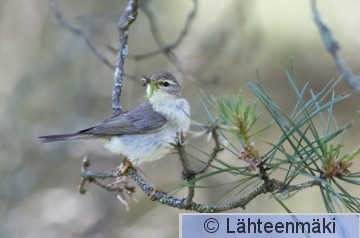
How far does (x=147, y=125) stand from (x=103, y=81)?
955mm

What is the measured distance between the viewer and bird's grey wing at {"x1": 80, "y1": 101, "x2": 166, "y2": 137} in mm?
1490

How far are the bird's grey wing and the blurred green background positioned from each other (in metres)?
0.37

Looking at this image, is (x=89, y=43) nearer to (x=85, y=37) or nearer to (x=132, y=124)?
(x=85, y=37)

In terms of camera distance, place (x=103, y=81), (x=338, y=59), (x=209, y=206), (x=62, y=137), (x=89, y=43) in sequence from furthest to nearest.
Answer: (x=103, y=81), (x=89, y=43), (x=62, y=137), (x=338, y=59), (x=209, y=206)

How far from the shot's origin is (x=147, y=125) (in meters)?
A: 1.52

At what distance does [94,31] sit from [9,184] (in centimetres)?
65

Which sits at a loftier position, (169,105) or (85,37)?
(85,37)

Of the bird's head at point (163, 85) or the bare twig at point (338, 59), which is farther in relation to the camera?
the bird's head at point (163, 85)

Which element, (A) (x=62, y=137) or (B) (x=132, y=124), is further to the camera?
(B) (x=132, y=124)

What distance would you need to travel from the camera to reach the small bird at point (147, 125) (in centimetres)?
141

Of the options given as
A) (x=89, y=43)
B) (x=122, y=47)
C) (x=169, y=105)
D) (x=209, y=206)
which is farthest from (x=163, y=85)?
(x=209, y=206)

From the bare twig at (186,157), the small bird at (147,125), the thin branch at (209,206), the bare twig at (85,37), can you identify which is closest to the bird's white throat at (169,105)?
the small bird at (147,125)

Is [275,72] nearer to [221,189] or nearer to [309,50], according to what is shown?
[309,50]

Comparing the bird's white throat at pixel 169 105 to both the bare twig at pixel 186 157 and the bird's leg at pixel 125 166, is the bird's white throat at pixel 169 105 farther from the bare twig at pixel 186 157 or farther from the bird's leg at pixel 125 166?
the bare twig at pixel 186 157
